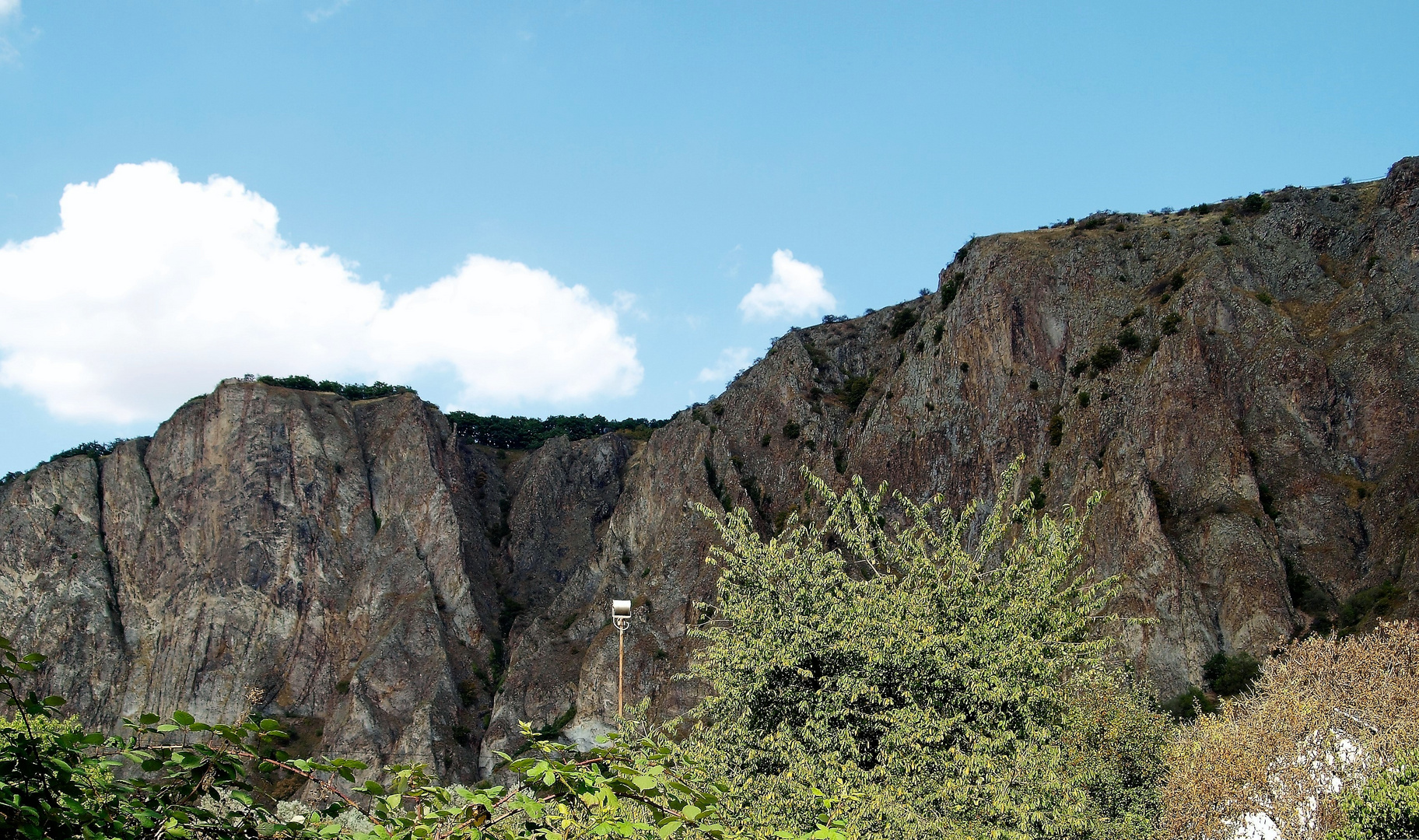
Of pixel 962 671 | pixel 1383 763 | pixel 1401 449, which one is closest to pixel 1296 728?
pixel 1383 763

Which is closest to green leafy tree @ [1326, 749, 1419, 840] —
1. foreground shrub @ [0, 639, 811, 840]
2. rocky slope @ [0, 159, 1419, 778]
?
foreground shrub @ [0, 639, 811, 840]

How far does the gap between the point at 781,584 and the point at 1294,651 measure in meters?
18.8

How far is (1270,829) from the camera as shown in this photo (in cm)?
1916

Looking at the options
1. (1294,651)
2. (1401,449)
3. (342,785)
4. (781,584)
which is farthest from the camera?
(342,785)

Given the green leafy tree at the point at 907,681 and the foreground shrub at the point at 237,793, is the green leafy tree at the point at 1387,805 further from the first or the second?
the foreground shrub at the point at 237,793

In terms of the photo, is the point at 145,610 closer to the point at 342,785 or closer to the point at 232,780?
the point at 342,785

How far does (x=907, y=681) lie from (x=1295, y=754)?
10.6 meters

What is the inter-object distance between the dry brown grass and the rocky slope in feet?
86.3

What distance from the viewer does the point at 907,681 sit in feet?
50.7

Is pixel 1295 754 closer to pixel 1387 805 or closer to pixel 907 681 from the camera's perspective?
pixel 1387 805

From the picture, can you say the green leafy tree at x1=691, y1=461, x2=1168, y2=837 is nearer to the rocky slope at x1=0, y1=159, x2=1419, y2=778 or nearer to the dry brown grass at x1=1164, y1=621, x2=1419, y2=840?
the dry brown grass at x1=1164, y1=621, x2=1419, y2=840

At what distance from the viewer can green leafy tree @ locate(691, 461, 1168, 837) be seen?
46.0 feet

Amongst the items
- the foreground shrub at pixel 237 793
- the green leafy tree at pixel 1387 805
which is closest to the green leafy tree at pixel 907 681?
the green leafy tree at pixel 1387 805

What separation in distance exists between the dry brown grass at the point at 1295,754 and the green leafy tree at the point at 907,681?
6.81ft
